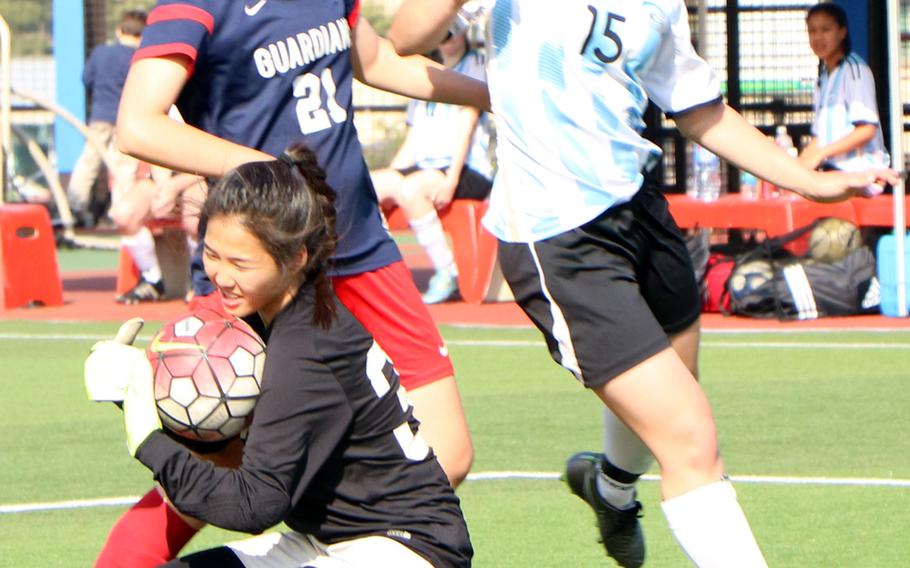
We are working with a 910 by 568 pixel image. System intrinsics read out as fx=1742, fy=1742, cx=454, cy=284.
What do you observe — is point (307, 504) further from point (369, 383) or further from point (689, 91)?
point (689, 91)

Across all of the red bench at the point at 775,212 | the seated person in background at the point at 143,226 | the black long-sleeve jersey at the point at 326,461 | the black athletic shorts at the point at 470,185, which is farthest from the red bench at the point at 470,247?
the black long-sleeve jersey at the point at 326,461

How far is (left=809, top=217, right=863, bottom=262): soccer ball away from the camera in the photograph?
37.6 ft

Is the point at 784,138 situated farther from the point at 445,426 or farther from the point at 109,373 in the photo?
the point at 109,373

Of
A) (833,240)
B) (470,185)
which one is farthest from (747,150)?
(470,185)

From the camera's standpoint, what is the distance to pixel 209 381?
3523 mm

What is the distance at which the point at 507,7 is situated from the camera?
430 cm

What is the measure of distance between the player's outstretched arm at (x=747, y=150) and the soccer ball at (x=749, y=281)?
693 cm

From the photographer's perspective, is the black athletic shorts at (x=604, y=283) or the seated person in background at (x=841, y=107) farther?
the seated person in background at (x=841, y=107)

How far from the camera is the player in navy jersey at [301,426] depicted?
11.2 feet

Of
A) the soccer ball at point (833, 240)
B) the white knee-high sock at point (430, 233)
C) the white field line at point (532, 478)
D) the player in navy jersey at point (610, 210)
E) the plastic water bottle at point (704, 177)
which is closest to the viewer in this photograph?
the player in navy jersey at point (610, 210)

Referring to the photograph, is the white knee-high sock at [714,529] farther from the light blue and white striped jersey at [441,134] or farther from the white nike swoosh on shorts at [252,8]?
the light blue and white striped jersey at [441,134]

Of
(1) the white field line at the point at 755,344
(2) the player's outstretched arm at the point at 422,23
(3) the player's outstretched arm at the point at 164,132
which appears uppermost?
(2) the player's outstretched arm at the point at 422,23

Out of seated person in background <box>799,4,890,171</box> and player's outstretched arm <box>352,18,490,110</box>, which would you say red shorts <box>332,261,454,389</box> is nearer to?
player's outstretched arm <box>352,18,490,110</box>

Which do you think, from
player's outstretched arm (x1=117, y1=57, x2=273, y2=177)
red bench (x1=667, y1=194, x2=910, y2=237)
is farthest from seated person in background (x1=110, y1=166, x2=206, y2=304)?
player's outstretched arm (x1=117, y1=57, x2=273, y2=177)
